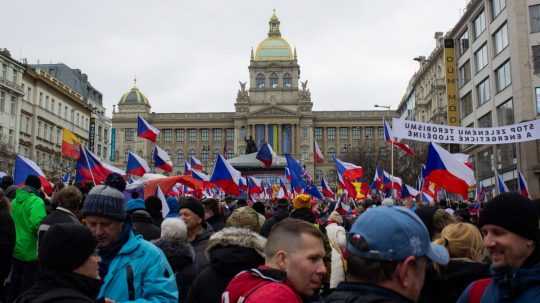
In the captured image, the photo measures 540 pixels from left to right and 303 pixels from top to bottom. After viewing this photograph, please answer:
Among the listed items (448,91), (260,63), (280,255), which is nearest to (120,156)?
(260,63)

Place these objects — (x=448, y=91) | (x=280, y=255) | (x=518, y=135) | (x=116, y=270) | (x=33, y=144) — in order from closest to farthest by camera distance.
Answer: (x=280, y=255)
(x=116, y=270)
(x=518, y=135)
(x=448, y=91)
(x=33, y=144)

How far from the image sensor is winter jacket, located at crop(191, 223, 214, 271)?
5.30m

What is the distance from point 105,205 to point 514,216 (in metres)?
2.52

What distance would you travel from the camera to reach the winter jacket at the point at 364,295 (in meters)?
2.20

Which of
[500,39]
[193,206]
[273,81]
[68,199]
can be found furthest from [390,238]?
[273,81]

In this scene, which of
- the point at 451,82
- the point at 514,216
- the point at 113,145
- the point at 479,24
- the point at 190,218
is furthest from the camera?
the point at 113,145

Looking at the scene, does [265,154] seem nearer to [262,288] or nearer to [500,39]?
[262,288]

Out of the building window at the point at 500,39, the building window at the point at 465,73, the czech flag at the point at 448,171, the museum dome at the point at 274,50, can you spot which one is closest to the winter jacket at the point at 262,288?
the czech flag at the point at 448,171

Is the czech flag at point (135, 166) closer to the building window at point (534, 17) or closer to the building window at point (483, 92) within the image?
the building window at point (534, 17)

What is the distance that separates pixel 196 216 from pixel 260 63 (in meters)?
102

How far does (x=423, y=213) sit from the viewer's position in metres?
5.42

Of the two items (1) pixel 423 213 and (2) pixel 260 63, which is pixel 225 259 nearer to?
(1) pixel 423 213

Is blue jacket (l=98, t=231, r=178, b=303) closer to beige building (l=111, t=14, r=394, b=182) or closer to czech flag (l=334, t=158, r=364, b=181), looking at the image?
czech flag (l=334, t=158, r=364, b=181)

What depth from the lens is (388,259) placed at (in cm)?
227
